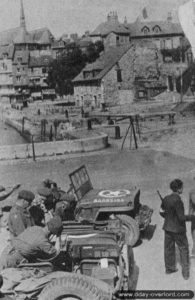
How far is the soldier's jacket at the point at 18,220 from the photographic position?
514cm

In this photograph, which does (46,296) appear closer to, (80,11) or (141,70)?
(80,11)

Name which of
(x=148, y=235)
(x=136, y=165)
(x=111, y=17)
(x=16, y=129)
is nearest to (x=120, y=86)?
(x=136, y=165)

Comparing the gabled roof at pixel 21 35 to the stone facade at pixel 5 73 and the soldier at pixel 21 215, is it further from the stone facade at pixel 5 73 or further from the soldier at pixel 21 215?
the soldier at pixel 21 215

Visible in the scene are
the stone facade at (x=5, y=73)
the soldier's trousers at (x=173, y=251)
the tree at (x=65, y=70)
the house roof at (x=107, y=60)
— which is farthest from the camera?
the stone facade at (x=5, y=73)

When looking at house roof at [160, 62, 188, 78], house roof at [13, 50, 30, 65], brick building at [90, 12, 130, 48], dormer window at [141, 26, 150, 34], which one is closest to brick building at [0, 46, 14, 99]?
house roof at [13, 50, 30, 65]

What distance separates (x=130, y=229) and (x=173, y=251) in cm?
84

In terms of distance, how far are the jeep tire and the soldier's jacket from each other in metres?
1.28

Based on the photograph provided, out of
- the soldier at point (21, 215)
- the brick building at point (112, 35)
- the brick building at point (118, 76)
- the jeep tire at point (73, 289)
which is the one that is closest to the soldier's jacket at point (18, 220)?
the soldier at point (21, 215)

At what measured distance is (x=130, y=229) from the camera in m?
5.71

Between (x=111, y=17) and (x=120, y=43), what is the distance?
19.2 ft

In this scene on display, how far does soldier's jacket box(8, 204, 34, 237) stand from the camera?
16.9 ft

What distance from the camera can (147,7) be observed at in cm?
710

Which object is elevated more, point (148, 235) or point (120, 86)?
point (120, 86)

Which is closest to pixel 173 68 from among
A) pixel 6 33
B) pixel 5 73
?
pixel 6 33
